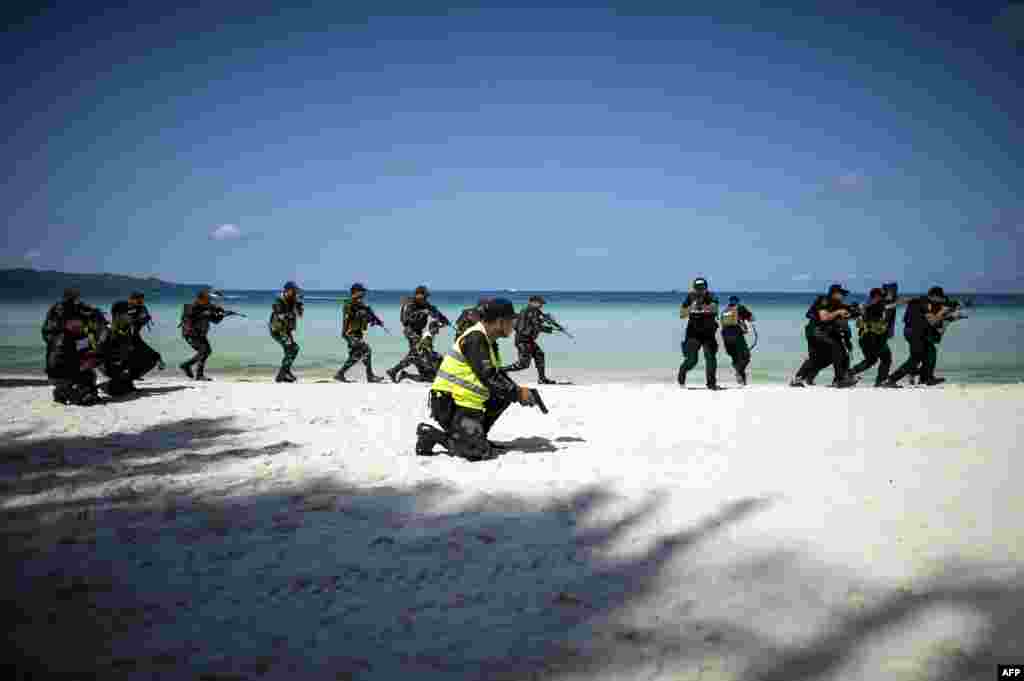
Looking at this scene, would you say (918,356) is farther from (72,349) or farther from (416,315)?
(72,349)

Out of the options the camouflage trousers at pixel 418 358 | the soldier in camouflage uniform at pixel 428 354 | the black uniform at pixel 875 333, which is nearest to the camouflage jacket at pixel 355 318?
the camouflage trousers at pixel 418 358

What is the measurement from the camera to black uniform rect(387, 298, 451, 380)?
40.8 ft

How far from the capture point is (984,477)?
502 centimetres

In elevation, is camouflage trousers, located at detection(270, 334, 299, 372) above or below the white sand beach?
above

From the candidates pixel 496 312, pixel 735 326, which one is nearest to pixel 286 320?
pixel 496 312

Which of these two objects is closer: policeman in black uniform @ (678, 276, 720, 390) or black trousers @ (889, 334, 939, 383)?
policeman in black uniform @ (678, 276, 720, 390)

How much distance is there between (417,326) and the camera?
1261 cm

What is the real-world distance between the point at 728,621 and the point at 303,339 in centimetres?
2529

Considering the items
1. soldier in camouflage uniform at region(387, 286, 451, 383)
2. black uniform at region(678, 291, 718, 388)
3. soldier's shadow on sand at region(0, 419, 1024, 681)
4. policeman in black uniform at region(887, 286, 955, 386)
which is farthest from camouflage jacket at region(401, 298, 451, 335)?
policeman in black uniform at region(887, 286, 955, 386)

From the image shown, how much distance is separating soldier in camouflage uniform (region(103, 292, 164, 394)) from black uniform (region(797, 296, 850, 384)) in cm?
1299

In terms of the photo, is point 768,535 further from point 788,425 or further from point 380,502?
point 788,425

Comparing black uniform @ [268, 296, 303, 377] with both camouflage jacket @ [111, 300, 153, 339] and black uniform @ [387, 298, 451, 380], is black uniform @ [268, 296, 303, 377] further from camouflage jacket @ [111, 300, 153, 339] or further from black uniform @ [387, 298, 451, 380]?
camouflage jacket @ [111, 300, 153, 339]

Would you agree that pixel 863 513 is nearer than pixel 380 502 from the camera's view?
Yes

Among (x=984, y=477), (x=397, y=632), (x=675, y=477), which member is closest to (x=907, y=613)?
(x=675, y=477)
